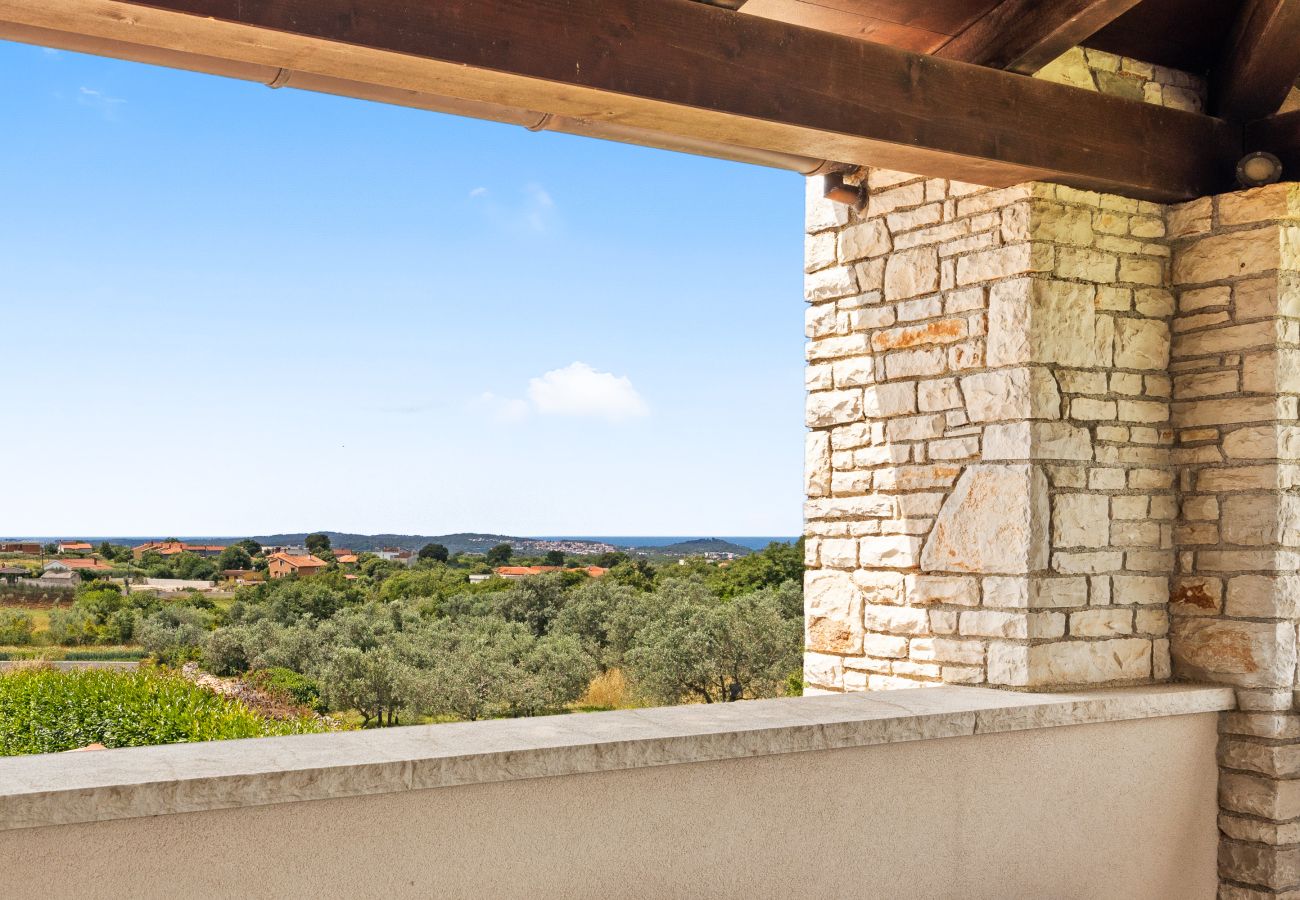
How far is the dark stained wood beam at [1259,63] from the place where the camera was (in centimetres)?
323

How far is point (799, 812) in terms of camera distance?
262 centimetres

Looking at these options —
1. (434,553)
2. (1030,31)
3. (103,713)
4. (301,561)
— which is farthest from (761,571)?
(1030,31)

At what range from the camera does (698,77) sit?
256 centimetres

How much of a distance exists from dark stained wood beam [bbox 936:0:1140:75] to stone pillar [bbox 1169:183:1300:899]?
0.77 meters

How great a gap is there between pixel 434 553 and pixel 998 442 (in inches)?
906

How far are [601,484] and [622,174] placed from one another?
1149cm

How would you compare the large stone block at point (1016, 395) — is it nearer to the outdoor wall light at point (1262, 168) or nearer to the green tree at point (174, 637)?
the outdoor wall light at point (1262, 168)

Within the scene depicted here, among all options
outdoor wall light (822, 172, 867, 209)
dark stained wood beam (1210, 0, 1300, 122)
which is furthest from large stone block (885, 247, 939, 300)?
dark stained wood beam (1210, 0, 1300, 122)

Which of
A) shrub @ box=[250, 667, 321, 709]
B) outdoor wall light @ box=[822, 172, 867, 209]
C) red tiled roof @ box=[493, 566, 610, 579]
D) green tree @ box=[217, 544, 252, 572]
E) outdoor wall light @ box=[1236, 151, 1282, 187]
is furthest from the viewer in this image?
red tiled roof @ box=[493, 566, 610, 579]

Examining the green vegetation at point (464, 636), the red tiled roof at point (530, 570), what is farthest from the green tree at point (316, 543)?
the red tiled roof at point (530, 570)

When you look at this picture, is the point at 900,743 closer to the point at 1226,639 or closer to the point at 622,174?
the point at 1226,639

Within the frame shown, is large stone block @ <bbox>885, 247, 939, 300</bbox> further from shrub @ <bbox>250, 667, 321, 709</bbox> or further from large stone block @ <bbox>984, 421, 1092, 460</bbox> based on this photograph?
shrub @ <bbox>250, 667, 321, 709</bbox>

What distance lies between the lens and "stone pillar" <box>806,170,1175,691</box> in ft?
10.4

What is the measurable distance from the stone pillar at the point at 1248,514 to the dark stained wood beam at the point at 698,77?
293 millimetres
